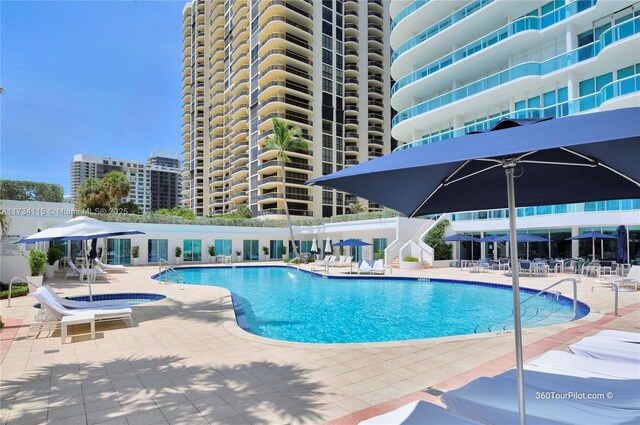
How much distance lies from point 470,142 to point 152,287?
47.7ft

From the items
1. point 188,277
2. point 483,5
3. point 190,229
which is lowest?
point 188,277

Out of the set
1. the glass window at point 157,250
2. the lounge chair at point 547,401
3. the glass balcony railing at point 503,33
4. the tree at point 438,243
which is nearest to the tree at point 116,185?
the glass window at point 157,250

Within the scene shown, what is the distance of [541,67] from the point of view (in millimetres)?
22672

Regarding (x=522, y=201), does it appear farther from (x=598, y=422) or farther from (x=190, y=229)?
(x=190, y=229)

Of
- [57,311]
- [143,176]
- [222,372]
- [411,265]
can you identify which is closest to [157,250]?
[411,265]

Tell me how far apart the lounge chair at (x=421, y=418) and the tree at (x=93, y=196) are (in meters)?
43.6

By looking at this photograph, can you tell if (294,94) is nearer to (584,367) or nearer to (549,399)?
(584,367)

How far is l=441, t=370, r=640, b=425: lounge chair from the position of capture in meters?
2.68

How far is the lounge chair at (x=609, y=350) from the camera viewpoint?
4.27m

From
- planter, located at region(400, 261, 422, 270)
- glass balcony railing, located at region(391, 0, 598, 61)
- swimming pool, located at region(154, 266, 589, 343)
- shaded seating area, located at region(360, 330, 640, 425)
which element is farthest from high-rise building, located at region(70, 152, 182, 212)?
shaded seating area, located at region(360, 330, 640, 425)

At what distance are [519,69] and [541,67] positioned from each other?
3.99ft

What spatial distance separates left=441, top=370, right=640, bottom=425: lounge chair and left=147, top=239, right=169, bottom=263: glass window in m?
29.2

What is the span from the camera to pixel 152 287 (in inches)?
563

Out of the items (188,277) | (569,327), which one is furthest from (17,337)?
(188,277)
